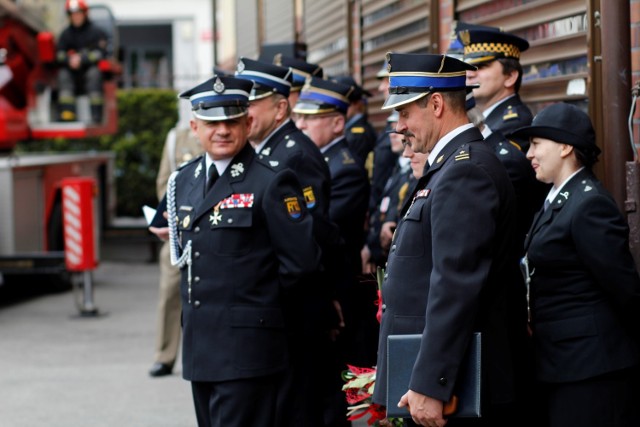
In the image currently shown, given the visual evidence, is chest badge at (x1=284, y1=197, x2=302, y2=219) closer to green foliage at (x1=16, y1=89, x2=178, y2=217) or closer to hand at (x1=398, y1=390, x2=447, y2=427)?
hand at (x1=398, y1=390, x2=447, y2=427)

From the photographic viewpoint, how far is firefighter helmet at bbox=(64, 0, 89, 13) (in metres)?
16.4

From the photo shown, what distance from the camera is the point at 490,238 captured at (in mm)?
3529

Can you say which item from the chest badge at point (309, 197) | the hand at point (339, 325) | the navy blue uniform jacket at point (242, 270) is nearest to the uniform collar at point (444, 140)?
the navy blue uniform jacket at point (242, 270)

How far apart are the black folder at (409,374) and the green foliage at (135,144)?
57.4ft

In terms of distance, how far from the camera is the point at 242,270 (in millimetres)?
4738

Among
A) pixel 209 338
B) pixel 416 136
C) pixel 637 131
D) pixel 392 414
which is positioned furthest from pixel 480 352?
pixel 637 131

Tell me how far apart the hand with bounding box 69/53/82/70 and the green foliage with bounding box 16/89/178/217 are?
15.2 feet

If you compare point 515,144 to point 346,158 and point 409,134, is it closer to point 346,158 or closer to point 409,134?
point 409,134

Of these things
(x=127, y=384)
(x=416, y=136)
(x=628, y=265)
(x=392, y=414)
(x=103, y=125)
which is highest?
(x=103, y=125)

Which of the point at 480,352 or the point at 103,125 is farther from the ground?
the point at 103,125

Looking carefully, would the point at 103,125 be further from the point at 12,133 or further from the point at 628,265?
the point at 628,265

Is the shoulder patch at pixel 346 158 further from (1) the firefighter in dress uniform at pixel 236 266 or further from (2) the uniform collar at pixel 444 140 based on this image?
(2) the uniform collar at pixel 444 140

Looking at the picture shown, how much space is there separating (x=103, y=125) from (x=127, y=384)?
955 centimetres

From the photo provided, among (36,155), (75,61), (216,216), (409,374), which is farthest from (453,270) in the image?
(75,61)
